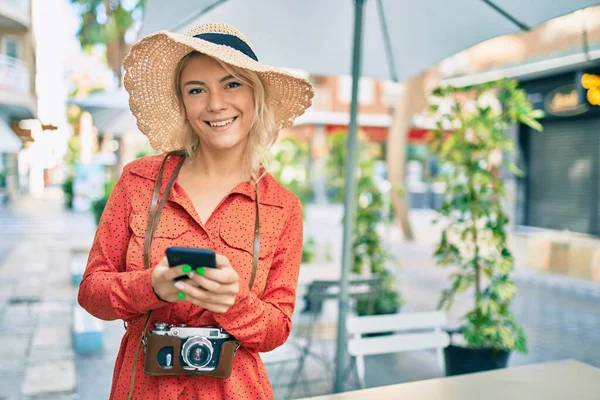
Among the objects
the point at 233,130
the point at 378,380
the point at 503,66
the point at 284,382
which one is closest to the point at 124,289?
the point at 233,130

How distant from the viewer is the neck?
148cm

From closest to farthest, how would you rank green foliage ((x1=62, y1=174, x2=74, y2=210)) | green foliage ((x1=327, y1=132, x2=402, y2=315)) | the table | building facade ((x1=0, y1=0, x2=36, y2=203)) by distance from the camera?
the table
building facade ((x1=0, y1=0, x2=36, y2=203))
green foliage ((x1=327, y1=132, x2=402, y2=315))
green foliage ((x1=62, y1=174, x2=74, y2=210))

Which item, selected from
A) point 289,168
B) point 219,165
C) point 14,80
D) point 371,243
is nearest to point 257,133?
point 219,165

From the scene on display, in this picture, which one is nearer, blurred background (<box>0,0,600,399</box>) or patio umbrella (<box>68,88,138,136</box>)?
blurred background (<box>0,0,600,399</box>)

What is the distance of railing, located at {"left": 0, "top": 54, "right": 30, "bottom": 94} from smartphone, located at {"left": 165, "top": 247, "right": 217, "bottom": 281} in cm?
395

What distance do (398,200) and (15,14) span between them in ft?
27.0

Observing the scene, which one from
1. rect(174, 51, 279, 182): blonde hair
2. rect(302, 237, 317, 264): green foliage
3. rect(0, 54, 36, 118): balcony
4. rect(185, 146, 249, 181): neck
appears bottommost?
rect(302, 237, 317, 264): green foliage

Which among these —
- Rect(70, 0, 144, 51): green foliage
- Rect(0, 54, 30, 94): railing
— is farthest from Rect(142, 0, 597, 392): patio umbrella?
Rect(70, 0, 144, 51): green foliage

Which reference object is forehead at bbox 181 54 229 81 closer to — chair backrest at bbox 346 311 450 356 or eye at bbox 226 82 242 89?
eye at bbox 226 82 242 89

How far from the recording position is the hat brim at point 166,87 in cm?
139

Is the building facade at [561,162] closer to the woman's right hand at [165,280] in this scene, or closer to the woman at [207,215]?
the woman at [207,215]

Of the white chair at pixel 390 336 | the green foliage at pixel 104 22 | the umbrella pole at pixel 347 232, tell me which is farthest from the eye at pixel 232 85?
the green foliage at pixel 104 22

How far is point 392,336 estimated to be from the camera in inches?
114

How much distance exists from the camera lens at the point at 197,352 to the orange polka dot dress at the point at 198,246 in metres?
0.06
